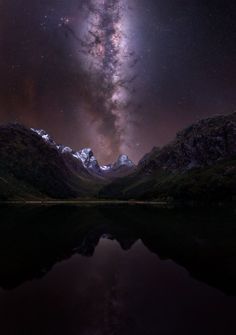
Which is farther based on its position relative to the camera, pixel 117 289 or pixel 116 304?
pixel 117 289

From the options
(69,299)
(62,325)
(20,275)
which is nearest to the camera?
(62,325)

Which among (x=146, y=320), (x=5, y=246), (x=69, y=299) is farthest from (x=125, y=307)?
(x=5, y=246)

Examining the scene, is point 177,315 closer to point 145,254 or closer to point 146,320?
point 146,320

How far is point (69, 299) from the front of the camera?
2769 cm

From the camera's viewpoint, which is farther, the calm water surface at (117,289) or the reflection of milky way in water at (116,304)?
the calm water surface at (117,289)

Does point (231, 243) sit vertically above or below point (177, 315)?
above

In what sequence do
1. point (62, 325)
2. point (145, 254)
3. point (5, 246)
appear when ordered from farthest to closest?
point (5, 246) < point (145, 254) < point (62, 325)

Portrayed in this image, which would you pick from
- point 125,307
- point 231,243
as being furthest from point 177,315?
point 231,243

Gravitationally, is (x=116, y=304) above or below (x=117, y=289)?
below

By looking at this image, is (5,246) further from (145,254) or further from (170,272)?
(170,272)

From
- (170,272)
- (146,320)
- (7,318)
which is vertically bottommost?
(7,318)

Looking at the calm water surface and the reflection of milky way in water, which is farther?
A: the calm water surface

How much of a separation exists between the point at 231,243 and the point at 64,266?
30715 mm

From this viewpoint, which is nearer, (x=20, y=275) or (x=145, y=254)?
(x=20, y=275)
